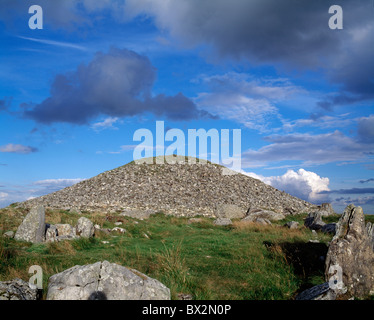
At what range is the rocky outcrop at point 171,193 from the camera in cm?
4125

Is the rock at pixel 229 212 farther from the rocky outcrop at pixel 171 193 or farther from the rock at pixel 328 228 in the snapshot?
the rock at pixel 328 228

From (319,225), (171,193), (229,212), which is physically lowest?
(319,225)

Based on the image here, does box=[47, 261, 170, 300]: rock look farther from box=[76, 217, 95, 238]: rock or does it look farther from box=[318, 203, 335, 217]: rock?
box=[318, 203, 335, 217]: rock

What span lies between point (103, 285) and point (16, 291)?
1.70 m

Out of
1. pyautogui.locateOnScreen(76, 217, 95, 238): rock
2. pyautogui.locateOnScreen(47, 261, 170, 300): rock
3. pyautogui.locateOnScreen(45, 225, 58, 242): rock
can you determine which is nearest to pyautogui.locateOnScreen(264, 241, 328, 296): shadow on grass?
pyautogui.locateOnScreen(47, 261, 170, 300): rock

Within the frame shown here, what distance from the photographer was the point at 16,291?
614 cm

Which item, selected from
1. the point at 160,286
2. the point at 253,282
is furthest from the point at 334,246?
the point at 160,286

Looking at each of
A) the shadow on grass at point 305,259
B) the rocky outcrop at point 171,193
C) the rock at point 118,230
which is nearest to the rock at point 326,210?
the rocky outcrop at point 171,193

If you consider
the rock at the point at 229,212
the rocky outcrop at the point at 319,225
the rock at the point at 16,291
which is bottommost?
the rock at the point at 16,291

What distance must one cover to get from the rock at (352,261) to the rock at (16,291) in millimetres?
7775

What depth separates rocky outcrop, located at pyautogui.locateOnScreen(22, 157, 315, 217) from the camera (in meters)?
41.2

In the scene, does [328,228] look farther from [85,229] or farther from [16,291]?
[16,291]

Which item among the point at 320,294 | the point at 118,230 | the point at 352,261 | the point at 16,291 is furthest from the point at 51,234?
the point at 352,261

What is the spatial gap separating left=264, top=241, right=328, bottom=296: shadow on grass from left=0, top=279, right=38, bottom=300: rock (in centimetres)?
695
